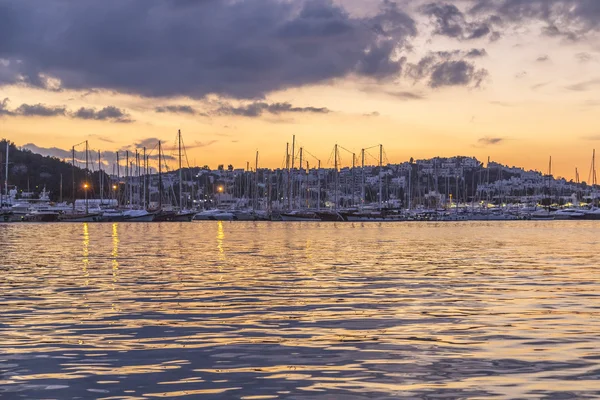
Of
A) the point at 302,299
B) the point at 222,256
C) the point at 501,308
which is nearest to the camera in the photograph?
the point at 501,308

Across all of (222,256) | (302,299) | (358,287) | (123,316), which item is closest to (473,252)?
(222,256)

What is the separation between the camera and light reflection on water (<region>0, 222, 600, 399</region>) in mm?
13500

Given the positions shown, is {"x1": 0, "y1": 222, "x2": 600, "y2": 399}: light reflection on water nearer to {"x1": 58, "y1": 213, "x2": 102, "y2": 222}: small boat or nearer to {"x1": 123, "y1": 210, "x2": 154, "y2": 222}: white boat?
{"x1": 123, "y1": 210, "x2": 154, "y2": 222}: white boat

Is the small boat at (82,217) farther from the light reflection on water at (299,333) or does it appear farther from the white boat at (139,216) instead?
the light reflection on water at (299,333)

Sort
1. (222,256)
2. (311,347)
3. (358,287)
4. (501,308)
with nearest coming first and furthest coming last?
(311,347) < (501,308) < (358,287) < (222,256)

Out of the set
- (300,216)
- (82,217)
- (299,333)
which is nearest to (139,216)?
(82,217)

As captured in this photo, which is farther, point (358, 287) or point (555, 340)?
point (358, 287)

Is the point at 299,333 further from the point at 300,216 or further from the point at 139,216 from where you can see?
the point at 300,216

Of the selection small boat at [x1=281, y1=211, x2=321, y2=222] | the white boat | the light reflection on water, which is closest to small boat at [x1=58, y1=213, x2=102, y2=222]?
the white boat

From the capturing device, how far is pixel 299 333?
1891cm

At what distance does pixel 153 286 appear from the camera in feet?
99.9

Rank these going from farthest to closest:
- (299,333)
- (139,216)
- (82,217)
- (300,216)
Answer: (300,216), (82,217), (139,216), (299,333)

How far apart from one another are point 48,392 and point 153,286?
57.5ft

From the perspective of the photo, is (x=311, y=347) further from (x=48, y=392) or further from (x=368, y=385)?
(x=48, y=392)
